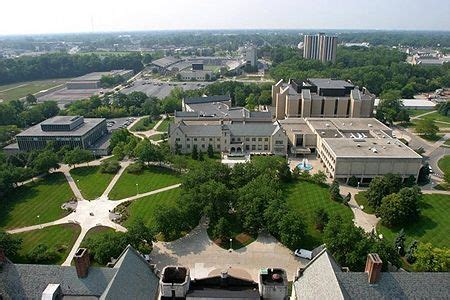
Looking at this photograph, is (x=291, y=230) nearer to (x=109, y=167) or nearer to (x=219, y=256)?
(x=219, y=256)

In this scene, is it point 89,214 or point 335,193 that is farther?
point 335,193

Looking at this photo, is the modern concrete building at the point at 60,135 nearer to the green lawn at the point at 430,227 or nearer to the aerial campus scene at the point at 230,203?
the aerial campus scene at the point at 230,203

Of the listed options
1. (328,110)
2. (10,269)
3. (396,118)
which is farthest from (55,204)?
(396,118)

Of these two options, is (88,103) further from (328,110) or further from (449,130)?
(449,130)

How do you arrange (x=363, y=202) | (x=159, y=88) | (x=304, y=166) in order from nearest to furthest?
(x=363, y=202) < (x=304, y=166) < (x=159, y=88)

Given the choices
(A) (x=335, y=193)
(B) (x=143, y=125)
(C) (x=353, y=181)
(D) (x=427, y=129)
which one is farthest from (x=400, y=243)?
(B) (x=143, y=125)

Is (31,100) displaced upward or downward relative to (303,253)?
upward

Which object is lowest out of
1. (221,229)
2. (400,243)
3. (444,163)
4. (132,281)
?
(444,163)
